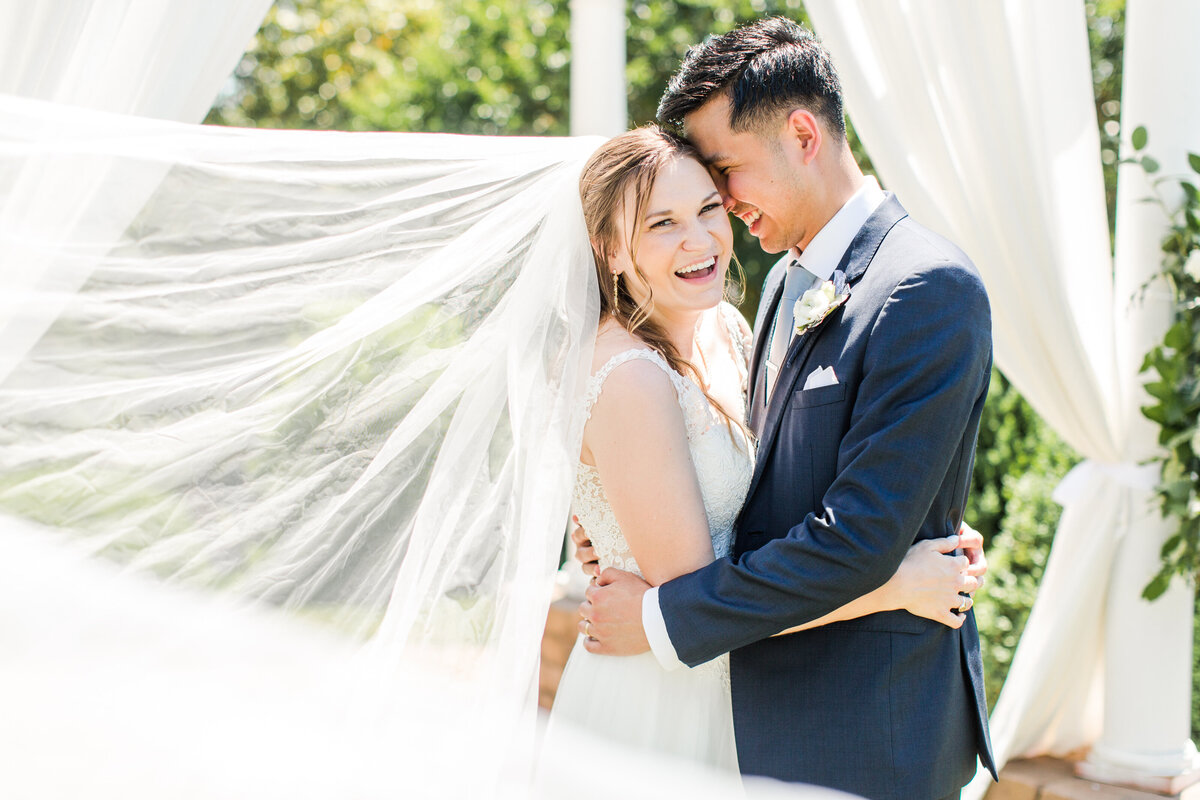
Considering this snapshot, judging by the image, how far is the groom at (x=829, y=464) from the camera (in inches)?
71.9

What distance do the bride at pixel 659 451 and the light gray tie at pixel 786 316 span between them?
146 millimetres

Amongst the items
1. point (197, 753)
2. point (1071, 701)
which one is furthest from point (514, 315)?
point (1071, 701)

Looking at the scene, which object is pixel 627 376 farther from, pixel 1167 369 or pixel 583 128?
pixel 583 128

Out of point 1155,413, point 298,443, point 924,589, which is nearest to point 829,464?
point 924,589

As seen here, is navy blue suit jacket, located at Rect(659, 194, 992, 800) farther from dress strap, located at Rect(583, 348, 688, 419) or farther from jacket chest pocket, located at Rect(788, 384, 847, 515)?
dress strap, located at Rect(583, 348, 688, 419)

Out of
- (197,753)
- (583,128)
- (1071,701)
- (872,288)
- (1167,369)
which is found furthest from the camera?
(583,128)

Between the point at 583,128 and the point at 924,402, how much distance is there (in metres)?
2.84

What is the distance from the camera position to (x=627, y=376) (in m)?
2.03

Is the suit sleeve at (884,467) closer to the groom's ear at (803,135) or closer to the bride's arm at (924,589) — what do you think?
the bride's arm at (924,589)

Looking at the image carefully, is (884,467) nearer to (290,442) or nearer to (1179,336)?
(290,442)

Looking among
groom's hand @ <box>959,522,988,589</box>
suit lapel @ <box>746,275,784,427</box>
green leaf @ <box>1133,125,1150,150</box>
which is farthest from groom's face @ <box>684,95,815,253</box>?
green leaf @ <box>1133,125,1150,150</box>

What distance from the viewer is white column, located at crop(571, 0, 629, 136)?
14.1ft

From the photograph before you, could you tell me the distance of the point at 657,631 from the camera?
1.96m

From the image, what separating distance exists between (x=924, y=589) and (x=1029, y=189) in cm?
126
